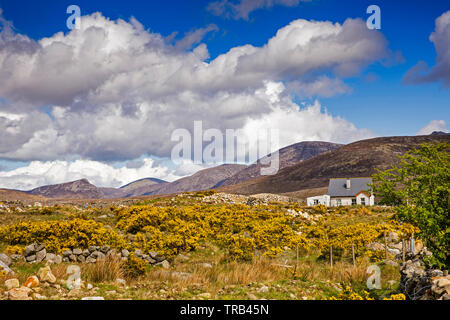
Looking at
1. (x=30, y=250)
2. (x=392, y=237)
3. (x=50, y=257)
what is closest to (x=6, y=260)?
(x=30, y=250)

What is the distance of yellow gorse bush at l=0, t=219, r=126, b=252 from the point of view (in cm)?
1669

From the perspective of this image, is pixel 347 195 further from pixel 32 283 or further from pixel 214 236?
pixel 32 283

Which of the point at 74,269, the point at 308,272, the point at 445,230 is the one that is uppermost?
the point at 445,230

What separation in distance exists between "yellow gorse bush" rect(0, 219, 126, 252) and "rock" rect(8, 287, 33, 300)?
851cm

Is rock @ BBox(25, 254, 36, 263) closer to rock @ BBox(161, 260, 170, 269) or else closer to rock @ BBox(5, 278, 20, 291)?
rock @ BBox(161, 260, 170, 269)

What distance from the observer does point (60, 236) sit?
1725cm

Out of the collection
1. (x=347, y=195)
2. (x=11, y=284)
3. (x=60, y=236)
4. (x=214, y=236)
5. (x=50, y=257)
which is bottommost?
(x=214, y=236)

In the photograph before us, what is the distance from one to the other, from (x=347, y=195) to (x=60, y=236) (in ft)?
194

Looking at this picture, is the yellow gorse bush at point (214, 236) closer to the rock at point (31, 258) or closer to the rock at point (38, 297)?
the rock at point (31, 258)
